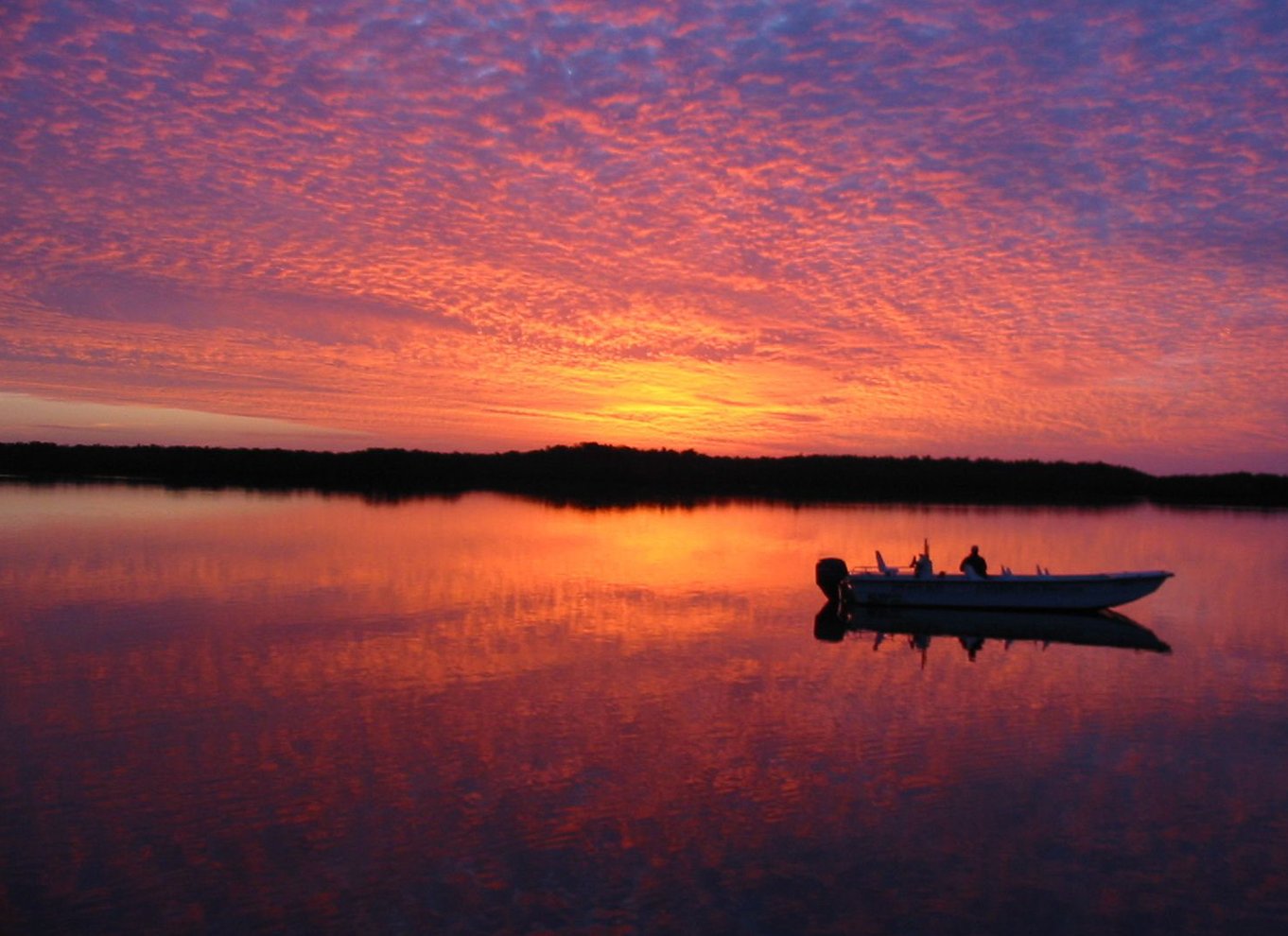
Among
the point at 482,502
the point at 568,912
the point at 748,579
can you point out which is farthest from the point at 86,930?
the point at 482,502

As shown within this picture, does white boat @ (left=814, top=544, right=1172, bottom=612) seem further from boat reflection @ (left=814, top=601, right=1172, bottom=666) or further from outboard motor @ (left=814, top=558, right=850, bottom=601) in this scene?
outboard motor @ (left=814, top=558, right=850, bottom=601)

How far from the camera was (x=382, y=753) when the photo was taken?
35.0 ft

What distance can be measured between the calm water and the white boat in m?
1.02

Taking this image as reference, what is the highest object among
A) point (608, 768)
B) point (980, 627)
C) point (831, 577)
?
point (831, 577)

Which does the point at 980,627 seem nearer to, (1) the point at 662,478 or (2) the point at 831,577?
(2) the point at 831,577

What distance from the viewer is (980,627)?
2108 cm

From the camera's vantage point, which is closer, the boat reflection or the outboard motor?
the boat reflection

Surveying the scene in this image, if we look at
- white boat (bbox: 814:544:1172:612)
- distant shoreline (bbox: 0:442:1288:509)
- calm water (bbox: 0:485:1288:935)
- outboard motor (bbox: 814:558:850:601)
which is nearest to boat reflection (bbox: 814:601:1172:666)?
white boat (bbox: 814:544:1172:612)

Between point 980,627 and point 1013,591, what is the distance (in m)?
1.86

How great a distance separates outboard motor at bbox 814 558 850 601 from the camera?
2352 cm

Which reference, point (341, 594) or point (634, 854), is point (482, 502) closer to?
point (341, 594)

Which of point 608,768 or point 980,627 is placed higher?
point 980,627

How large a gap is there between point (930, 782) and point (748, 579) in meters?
18.0

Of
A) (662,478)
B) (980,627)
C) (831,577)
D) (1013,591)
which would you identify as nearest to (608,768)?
(980,627)
